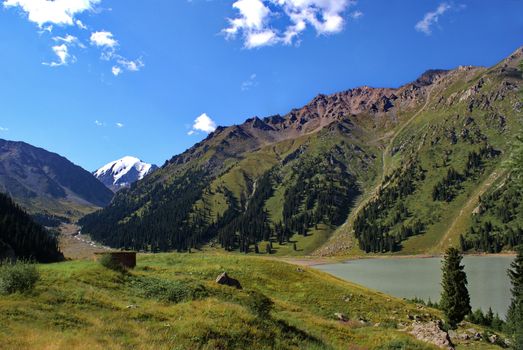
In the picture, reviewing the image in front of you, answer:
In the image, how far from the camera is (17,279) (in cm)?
2367

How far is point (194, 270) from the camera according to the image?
172ft

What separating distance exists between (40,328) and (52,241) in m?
131

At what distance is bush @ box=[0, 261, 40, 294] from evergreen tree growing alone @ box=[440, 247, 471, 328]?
47838mm

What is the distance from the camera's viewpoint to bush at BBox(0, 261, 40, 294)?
23.1 m

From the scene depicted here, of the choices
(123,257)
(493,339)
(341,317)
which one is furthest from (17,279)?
(493,339)

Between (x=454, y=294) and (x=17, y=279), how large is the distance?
49720mm

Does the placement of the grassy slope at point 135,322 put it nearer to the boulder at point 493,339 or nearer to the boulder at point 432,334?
the boulder at point 432,334

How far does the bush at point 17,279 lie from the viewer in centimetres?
2314

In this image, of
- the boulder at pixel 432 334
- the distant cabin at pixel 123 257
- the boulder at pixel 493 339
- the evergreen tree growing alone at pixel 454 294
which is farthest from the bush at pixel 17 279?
the evergreen tree growing alone at pixel 454 294

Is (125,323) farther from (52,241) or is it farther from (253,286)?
(52,241)

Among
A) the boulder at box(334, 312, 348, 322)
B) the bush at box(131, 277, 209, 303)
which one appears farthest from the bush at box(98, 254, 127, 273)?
the boulder at box(334, 312, 348, 322)

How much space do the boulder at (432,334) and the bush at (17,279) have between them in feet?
104

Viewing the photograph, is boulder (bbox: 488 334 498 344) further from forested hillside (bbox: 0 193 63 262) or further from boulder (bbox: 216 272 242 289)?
forested hillside (bbox: 0 193 63 262)

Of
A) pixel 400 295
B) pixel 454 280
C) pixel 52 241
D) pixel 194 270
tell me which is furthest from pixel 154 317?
pixel 52 241
